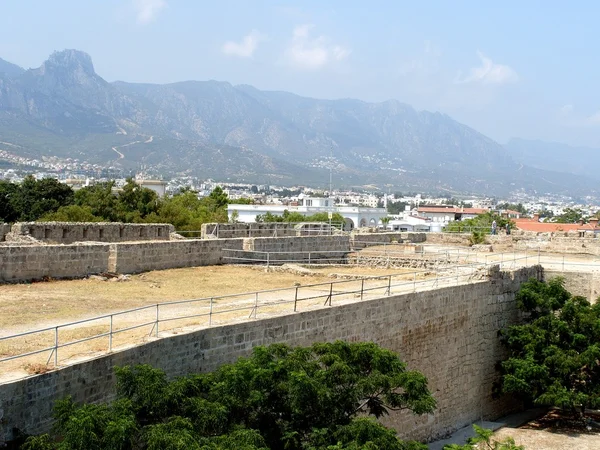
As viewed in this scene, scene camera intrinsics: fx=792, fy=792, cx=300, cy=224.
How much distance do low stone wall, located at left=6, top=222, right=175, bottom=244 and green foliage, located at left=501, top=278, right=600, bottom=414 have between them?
1212cm

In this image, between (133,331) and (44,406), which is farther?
(133,331)

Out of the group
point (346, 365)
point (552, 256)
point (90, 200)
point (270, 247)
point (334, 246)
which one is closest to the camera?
point (346, 365)

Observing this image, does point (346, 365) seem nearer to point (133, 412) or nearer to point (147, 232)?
point (133, 412)

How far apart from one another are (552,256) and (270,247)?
Result: 43.3 ft

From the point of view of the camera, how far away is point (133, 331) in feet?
44.5

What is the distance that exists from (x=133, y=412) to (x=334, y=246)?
19.4 m

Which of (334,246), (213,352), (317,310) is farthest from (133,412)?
(334,246)

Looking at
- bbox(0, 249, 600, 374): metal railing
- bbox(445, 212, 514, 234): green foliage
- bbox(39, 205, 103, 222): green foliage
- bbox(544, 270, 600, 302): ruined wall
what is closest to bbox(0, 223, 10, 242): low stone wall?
bbox(0, 249, 600, 374): metal railing

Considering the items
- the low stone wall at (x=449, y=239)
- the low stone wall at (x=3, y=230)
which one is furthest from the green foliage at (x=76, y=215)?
the low stone wall at (x=449, y=239)

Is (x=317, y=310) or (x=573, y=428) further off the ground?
(x=317, y=310)

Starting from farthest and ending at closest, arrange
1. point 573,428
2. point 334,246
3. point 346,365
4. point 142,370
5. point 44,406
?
point 334,246, point 573,428, point 346,365, point 142,370, point 44,406

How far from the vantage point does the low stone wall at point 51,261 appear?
17.7m

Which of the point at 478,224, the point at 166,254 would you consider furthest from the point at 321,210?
the point at 166,254

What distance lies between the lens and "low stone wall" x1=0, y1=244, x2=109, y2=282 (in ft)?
58.2
